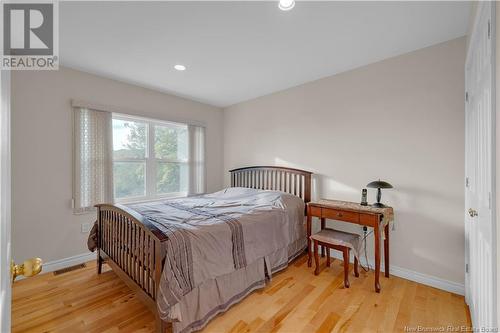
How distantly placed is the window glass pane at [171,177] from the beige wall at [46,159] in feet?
3.42

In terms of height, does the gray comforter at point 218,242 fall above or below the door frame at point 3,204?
below

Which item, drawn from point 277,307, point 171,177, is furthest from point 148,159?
point 277,307

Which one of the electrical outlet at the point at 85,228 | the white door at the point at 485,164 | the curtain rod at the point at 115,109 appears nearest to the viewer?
the white door at the point at 485,164

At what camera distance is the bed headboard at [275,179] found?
311 cm

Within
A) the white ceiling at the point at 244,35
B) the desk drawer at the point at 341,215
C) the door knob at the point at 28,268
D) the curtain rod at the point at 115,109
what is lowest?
the desk drawer at the point at 341,215

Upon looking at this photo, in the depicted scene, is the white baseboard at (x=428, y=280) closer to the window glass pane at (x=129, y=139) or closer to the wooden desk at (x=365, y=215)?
the wooden desk at (x=365, y=215)

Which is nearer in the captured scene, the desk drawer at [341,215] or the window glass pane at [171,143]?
the desk drawer at [341,215]

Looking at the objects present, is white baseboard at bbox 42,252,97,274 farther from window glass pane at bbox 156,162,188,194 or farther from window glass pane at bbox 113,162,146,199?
window glass pane at bbox 156,162,188,194

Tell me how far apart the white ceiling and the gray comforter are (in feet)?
5.44

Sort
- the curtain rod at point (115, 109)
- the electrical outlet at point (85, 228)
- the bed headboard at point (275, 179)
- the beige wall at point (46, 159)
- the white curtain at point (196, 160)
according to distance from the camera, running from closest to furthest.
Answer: the beige wall at point (46, 159), the curtain rod at point (115, 109), the electrical outlet at point (85, 228), the bed headboard at point (275, 179), the white curtain at point (196, 160)

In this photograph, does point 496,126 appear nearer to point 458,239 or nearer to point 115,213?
point 458,239

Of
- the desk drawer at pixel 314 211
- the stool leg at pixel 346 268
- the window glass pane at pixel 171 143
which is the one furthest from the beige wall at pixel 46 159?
the stool leg at pixel 346 268

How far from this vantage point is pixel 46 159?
2.54 metres

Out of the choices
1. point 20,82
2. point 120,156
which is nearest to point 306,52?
point 120,156
